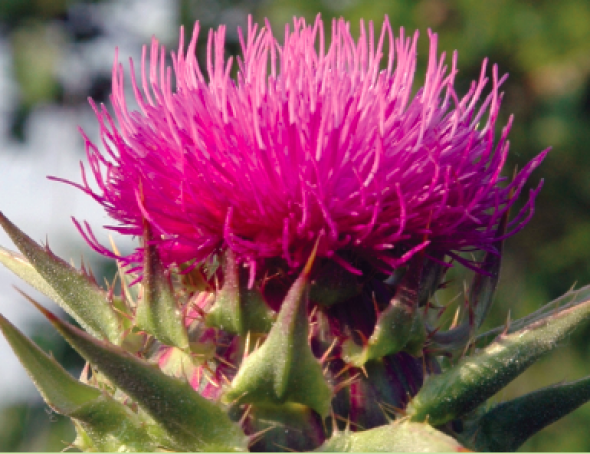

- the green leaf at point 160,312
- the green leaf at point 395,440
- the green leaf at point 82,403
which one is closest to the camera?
the green leaf at point 395,440

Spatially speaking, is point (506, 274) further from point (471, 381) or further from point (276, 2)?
point (471, 381)

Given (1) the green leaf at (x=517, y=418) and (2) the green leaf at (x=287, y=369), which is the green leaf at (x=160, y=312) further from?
(1) the green leaf at (x=517, y=418)

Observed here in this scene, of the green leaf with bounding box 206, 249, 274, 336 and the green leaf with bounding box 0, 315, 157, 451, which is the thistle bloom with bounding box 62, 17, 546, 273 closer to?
the green leaf with bounding box 206, 249, 274, 336

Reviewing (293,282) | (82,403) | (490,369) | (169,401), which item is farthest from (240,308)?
(490,369)

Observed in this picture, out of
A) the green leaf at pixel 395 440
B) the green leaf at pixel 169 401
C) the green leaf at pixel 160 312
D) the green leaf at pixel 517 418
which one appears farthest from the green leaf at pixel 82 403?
the green leaf at pixel 517 418

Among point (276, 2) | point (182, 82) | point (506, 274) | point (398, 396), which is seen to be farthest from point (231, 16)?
point (398, 396)

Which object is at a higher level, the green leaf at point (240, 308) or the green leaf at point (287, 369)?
the green leaf at point (240, 308)
